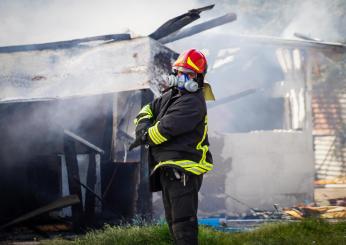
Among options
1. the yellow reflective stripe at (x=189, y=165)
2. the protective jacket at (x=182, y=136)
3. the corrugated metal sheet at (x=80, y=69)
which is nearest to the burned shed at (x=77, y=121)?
the corrugated metal sheet at (x=80, y=69)

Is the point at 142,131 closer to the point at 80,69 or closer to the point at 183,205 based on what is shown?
the point at 183,205

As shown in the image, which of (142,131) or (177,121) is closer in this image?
(177,121)

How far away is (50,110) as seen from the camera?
21.4 feet

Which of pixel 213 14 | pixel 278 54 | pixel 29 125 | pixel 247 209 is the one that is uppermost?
pixel 213 14

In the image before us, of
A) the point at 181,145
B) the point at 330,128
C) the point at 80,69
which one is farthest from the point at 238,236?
the point at 330,128

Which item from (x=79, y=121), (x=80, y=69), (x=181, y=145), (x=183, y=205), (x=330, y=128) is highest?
(x=80, y=69)

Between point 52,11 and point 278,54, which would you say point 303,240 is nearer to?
point 278,54

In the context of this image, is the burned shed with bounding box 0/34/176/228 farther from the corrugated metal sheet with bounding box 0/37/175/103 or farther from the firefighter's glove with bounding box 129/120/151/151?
the firefighter's glove with bounding box 129/120/151/151

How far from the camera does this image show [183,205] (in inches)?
145

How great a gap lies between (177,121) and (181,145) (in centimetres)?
22

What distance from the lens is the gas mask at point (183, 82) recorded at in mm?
3797

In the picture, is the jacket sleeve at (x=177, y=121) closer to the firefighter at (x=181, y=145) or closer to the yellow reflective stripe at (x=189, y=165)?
the firefighter at (x=181, y=145)

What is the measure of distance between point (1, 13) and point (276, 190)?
370 inches

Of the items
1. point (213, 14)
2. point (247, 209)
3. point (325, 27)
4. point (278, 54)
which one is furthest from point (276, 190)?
point (213, 14)
